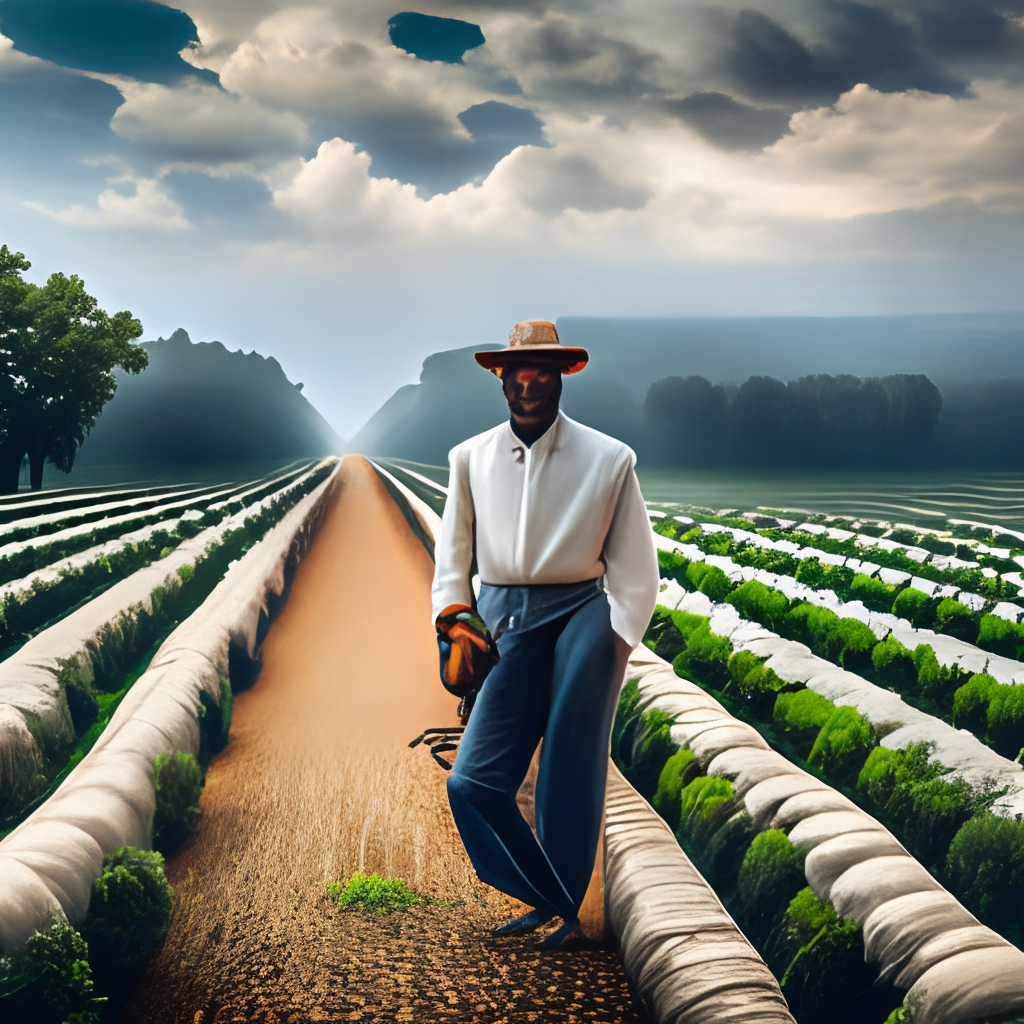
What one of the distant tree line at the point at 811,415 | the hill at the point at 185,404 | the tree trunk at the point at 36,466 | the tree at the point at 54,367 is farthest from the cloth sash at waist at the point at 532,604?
the distant tree line at the point at 811,415

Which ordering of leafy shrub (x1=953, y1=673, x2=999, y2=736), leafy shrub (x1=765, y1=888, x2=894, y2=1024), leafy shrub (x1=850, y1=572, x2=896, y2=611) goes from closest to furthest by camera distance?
leafy shrub (x1=765, y1=888, x2=894, y2=1024), leafy shrub (x1=953, y1=673, x2=999, y2=736), leafy shrub (x1=850, y1=572, x2=896, y2=611)

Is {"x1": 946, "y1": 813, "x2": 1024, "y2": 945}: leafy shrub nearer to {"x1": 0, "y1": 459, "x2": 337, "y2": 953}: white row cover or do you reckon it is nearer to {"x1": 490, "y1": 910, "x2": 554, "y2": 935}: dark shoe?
{"x1": 490, "y1": 910, "x2": 554, "y2": 935}: dark shoe

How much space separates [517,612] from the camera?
272 cm

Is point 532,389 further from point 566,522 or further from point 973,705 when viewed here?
point 973,705

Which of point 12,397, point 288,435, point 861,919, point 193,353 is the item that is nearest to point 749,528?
point 288,435

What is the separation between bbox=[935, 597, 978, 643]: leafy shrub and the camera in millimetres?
7523

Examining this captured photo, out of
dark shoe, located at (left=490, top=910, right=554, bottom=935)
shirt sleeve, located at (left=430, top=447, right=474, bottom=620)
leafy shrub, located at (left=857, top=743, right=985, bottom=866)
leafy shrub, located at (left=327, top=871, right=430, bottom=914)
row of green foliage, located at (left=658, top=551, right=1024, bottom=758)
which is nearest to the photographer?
shirt sleeve, located at (left=430, top=447, right=474, bottom=620)

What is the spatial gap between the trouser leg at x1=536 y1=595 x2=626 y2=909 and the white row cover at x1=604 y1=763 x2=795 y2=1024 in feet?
1.20

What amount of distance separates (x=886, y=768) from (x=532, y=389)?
8.67 feet

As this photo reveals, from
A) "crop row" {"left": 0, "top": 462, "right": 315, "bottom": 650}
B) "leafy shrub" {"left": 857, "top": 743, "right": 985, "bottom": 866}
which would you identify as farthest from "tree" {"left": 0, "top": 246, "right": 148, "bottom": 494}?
"leafy shrub" {"left": 857, "top": 743, "right": 985, "bottom": 866}

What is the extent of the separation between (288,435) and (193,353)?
2.23 meters

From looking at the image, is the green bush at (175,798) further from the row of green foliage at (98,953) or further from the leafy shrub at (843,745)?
the leafy shrub at (843,745)

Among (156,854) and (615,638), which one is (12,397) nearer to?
(156,854)

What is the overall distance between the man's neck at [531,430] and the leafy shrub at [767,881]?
181 centimetres
